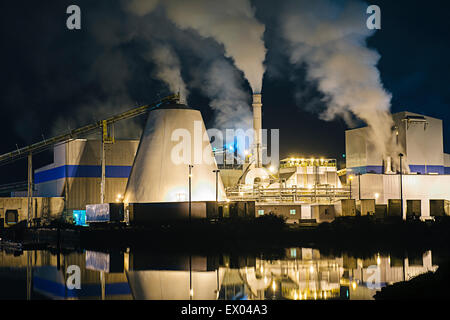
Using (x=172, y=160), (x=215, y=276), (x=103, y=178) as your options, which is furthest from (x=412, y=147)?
(x=215, y=276)

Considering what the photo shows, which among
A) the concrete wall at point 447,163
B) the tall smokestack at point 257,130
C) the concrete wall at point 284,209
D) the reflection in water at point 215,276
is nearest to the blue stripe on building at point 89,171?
the tall smokestack at point 257,130

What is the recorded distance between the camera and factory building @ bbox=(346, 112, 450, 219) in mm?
50406

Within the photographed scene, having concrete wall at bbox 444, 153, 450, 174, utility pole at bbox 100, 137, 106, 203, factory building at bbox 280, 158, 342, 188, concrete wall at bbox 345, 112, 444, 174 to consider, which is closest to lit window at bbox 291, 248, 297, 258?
factory building at bbox 280, 158, 342, 188

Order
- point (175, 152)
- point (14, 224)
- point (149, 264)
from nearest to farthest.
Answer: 1. point (149, 264)
2. point (175, 152)
3. point (14, 224)

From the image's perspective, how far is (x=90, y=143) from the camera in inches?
2422

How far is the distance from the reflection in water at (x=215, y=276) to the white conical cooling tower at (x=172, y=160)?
59.5ft

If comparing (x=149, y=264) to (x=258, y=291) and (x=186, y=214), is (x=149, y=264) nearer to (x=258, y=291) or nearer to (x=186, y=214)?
(x=258, y=291)

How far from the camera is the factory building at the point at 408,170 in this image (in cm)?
5041

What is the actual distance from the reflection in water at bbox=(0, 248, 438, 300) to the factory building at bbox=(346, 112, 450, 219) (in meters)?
22.1

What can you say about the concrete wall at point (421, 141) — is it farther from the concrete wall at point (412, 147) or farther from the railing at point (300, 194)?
the railing at point (300, 194)

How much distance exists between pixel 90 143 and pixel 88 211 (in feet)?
38.5

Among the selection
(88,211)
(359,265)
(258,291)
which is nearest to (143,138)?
(88,211)

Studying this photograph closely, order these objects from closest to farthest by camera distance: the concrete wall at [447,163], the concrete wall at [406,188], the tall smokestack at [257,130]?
→ the concrete wall at [406,188]
the tall smokestack at [257,130]
the concrete wall at [447,163]

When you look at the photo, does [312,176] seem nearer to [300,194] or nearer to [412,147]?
[300,194]
